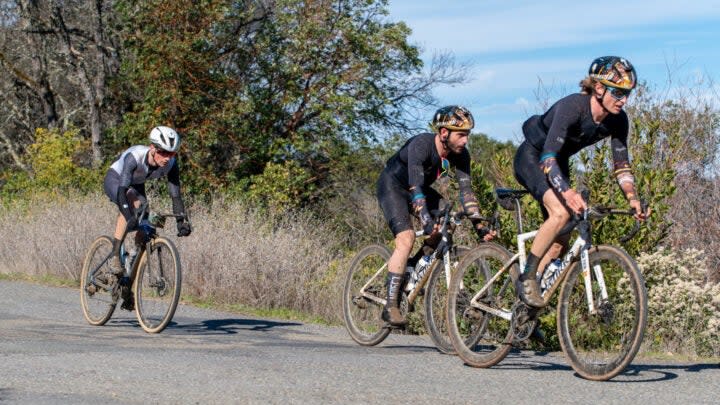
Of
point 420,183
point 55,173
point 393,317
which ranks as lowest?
point 393,317

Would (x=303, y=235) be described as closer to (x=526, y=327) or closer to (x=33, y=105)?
Result: (x=526, y=327)

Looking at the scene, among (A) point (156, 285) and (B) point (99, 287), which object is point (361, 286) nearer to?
(A) point (156, 285)

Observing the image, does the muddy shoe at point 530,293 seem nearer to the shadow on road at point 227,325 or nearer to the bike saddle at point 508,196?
the bike saddle at point 508,196

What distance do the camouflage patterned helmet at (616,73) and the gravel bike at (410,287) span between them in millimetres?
2000

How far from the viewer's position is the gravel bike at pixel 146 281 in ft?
34.4

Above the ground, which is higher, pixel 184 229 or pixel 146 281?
pixel 184 229

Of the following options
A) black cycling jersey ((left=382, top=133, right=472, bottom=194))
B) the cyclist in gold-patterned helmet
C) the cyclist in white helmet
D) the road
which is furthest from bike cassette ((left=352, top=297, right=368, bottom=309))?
the cyclist in gold-patterned helmet

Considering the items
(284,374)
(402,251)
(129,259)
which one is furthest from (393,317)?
(129,259)

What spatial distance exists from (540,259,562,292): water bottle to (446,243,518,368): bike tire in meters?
0.43

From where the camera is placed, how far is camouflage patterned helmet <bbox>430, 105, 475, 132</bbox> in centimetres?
874

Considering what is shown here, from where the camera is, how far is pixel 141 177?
429 inches

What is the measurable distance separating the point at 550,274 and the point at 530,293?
0.66ft

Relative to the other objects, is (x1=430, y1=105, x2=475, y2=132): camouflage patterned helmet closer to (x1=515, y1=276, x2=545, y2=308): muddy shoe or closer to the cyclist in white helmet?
(x1=515, y1=276, x2=545, y2=308): muddy shoe

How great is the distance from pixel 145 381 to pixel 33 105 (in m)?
30.9
